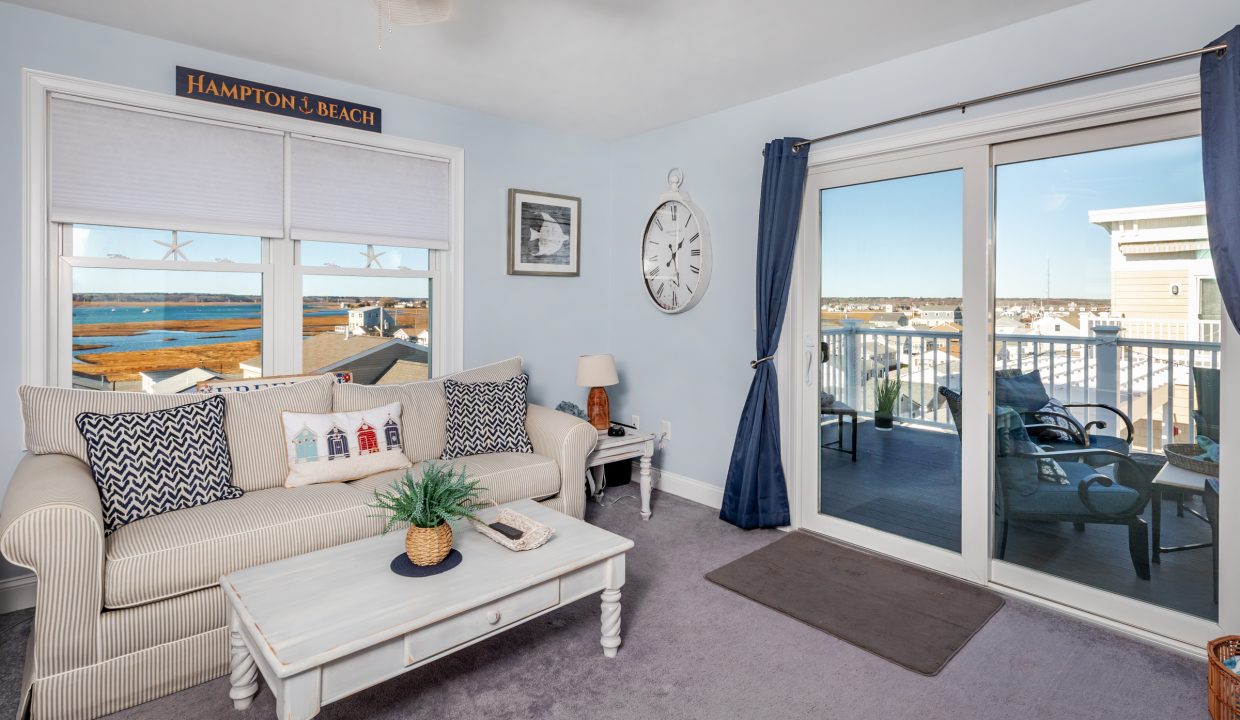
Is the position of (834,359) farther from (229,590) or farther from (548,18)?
(229,590)

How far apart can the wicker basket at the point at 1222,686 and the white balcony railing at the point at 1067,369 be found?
776 mm

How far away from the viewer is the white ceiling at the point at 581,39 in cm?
256

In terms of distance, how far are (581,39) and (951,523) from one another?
2.87 meters

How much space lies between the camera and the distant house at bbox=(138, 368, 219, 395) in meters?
3.06

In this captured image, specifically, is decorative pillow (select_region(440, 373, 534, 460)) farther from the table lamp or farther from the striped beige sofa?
the table lamp

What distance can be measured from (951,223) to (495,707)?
2.81 m

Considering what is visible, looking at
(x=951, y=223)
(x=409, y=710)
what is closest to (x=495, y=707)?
(x=409, y=710)

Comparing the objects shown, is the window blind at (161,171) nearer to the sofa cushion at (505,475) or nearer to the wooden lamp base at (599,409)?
the sofa cushion at (505,475)

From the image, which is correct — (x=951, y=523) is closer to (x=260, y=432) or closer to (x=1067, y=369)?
(x=1067, y=369)

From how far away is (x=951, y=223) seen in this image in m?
2.96

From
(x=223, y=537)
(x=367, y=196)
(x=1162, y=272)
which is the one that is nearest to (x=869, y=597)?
(x=1162, y=272)

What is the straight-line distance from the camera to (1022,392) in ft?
9.16

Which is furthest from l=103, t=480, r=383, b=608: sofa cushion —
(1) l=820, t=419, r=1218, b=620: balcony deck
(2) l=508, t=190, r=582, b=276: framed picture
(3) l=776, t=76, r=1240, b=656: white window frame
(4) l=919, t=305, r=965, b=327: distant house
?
(4) l=919, t=305, r=965, b=327: distant house

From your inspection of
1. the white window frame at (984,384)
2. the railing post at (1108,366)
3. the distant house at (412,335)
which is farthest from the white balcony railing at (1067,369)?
the distant house at (412,335)
